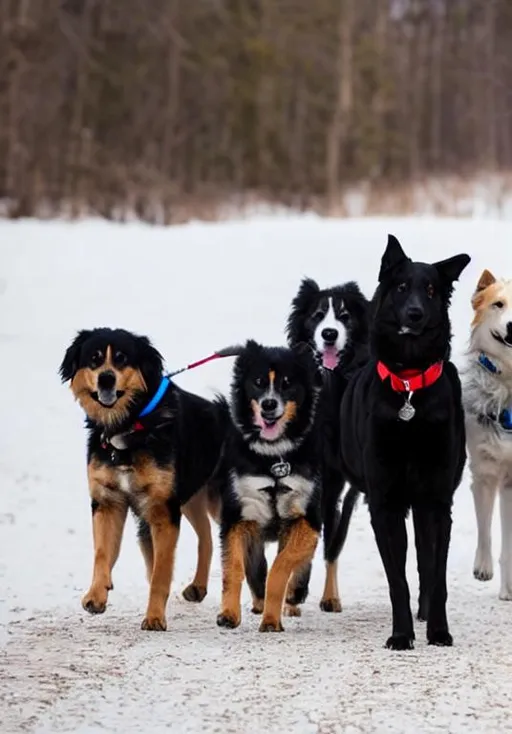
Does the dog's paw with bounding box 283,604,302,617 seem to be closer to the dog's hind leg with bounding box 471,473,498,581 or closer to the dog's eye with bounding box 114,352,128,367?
the dog's hind leg with bounding box 471,473,498,581

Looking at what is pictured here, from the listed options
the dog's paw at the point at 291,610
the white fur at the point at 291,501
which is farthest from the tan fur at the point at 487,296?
the dog's paw at the point at 291,610

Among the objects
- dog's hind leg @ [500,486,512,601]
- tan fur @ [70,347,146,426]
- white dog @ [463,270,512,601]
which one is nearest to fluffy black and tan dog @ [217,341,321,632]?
tan fur @ [70,347,146,426]

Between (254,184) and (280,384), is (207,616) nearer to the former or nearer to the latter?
(280,384)

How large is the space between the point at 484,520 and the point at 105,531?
87.2 inches

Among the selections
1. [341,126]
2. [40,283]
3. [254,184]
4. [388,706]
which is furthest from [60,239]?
[388,706]

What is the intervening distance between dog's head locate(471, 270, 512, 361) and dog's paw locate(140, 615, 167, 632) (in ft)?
7.94

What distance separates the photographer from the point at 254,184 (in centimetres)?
4059

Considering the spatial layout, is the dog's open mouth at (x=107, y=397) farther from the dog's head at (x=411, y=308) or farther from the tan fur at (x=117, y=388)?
the dog's head at (x=411, y=308)

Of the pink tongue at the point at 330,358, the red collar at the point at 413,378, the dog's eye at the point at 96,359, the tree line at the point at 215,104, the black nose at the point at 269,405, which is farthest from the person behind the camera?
the tree line at the point at 215,104

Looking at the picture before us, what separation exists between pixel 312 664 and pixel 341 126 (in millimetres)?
36679

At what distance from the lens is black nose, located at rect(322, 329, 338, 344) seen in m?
8.73

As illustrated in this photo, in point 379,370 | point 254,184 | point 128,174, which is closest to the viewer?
point 379,370

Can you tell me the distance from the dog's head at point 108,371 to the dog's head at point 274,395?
0.48 m

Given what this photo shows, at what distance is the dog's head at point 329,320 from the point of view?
8750mm
